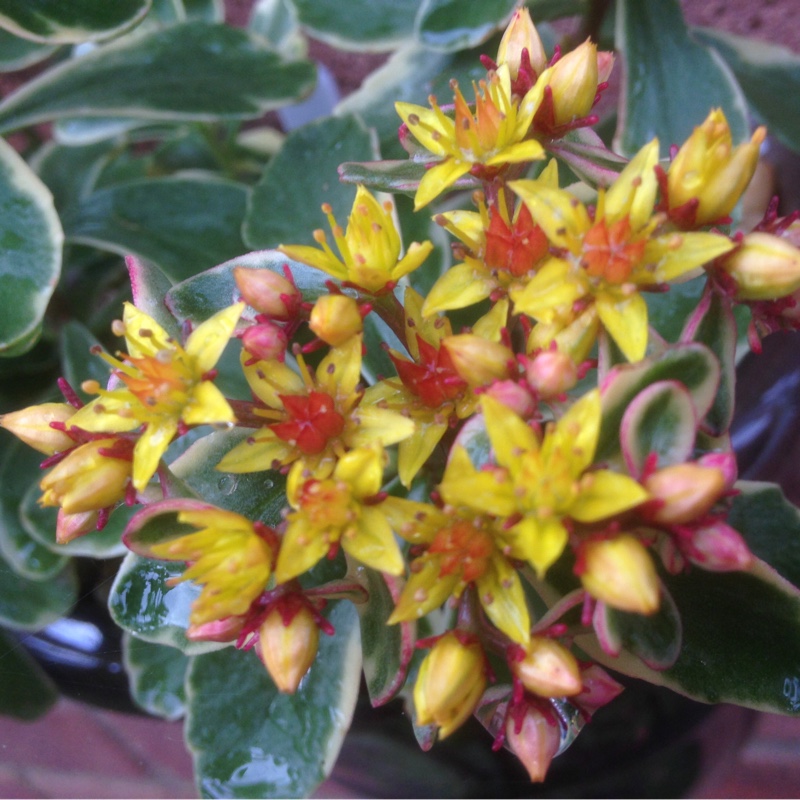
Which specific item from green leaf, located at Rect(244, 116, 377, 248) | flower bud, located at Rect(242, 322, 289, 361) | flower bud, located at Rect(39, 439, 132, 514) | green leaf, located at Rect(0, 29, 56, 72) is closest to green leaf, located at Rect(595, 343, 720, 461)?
flower bud, located at Rect(242, 322, 289, 361)

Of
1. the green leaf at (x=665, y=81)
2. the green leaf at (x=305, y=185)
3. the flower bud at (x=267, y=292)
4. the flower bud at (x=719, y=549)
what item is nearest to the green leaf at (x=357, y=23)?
the green leaf at (x=305, y=185)

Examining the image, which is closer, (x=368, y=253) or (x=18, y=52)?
(x=368, y=253)

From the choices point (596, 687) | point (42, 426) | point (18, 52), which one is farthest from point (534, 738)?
point (18, 52)

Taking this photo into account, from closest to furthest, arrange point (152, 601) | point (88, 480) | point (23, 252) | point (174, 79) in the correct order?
1. point (88, 480)
2. point (152, 601)
3. point (23, 252)
4. point (174, 79)

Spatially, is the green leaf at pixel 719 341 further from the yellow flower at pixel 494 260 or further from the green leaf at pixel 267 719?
the green leaf at pixel 267 719

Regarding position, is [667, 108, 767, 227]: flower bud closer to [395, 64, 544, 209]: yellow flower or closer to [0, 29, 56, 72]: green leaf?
[395, 64, 544, 209]: yellow flower

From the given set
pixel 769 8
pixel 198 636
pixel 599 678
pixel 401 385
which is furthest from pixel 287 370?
pixel 769 8

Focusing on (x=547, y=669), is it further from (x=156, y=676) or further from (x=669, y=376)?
(x=156, y=676)
